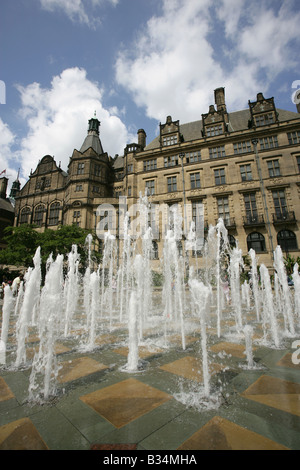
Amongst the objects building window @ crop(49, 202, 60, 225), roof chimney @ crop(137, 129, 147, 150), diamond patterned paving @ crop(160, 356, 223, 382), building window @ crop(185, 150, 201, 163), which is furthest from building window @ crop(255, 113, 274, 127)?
building window @ crop(49, 202, 60, 225)

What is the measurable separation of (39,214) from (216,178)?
3117 cm

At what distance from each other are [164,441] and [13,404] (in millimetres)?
1777

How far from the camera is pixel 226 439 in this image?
6.04 ft

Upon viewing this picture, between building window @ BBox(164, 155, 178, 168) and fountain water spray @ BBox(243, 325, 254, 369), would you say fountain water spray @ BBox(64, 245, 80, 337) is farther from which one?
building window @ BBox(164, 155, 178, 168)

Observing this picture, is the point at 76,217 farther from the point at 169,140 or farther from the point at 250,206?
the point at 250,206

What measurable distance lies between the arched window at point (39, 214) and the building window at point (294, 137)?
3862 cm

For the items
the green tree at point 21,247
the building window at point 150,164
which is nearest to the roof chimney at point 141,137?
the building window at point 150,164

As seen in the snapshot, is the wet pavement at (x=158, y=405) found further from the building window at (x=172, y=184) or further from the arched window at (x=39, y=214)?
the arched window at (x=39, y=214)

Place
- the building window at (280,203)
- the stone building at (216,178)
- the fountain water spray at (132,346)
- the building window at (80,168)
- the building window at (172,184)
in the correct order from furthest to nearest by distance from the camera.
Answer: the building window at (80,168) → the building window at (172,184) → the stone building at (216,178) → the building window at (280,203) → the fountain water spray at (132,346)

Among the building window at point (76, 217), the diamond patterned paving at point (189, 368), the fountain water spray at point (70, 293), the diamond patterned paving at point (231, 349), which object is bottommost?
the diamond patterned paving at point (189, 368)

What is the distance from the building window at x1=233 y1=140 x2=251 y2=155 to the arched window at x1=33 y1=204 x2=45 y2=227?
32.9 metres

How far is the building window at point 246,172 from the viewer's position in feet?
83.6
